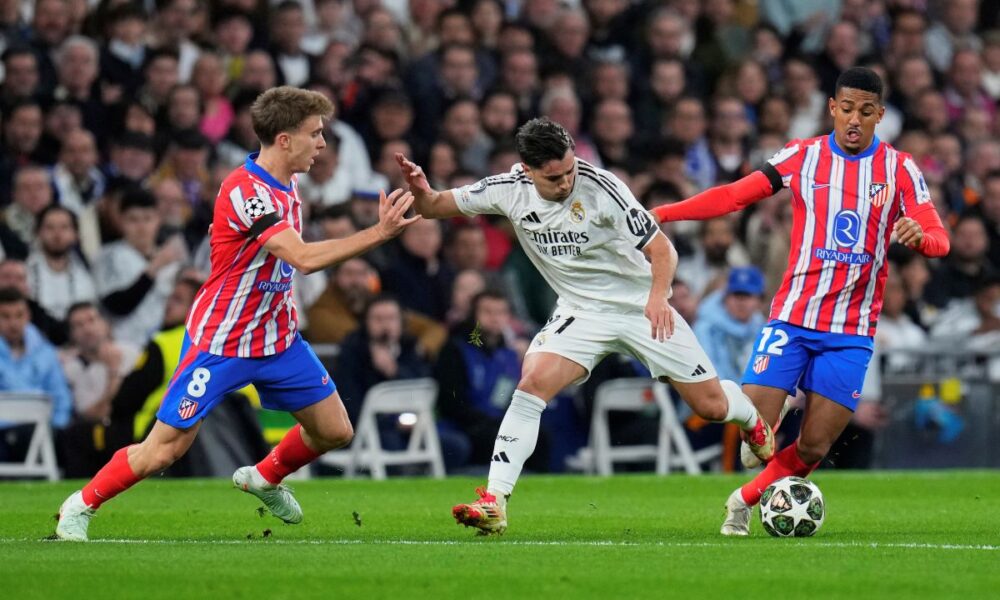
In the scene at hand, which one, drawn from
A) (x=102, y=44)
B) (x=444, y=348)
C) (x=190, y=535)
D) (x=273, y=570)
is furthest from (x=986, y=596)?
(x=102, y=44)

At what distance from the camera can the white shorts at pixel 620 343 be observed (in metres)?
10.0

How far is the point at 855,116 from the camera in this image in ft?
33.0

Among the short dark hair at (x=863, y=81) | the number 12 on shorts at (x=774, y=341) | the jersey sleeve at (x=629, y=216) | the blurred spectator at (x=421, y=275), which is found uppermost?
the short dark hair at (x=863, y=81)

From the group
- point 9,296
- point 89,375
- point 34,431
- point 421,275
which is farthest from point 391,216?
point 421,275

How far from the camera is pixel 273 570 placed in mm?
8148

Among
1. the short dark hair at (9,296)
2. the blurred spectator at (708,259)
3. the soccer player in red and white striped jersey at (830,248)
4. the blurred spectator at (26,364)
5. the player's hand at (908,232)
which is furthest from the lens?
the blurred spectator at (708,259)

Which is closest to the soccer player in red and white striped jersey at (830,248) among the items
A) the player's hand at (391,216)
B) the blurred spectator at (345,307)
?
the player's hand at (391,216)

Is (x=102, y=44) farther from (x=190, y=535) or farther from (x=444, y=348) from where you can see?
(x=190, y=535)

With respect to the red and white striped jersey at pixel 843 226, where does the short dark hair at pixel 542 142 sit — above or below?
above

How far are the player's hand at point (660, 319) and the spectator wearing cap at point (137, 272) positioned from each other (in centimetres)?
771

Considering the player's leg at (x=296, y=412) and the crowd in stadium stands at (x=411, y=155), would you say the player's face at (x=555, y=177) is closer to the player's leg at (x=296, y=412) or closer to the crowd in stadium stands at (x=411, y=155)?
the player's leg at (x=296, y=412)

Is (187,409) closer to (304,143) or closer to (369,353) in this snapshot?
(304,143)

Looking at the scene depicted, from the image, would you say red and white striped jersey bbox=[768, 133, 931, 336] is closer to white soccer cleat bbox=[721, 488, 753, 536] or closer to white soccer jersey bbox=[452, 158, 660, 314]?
white soccer jersey bbox=[452, 158, 660, 314]

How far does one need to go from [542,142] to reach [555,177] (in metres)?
0.23
